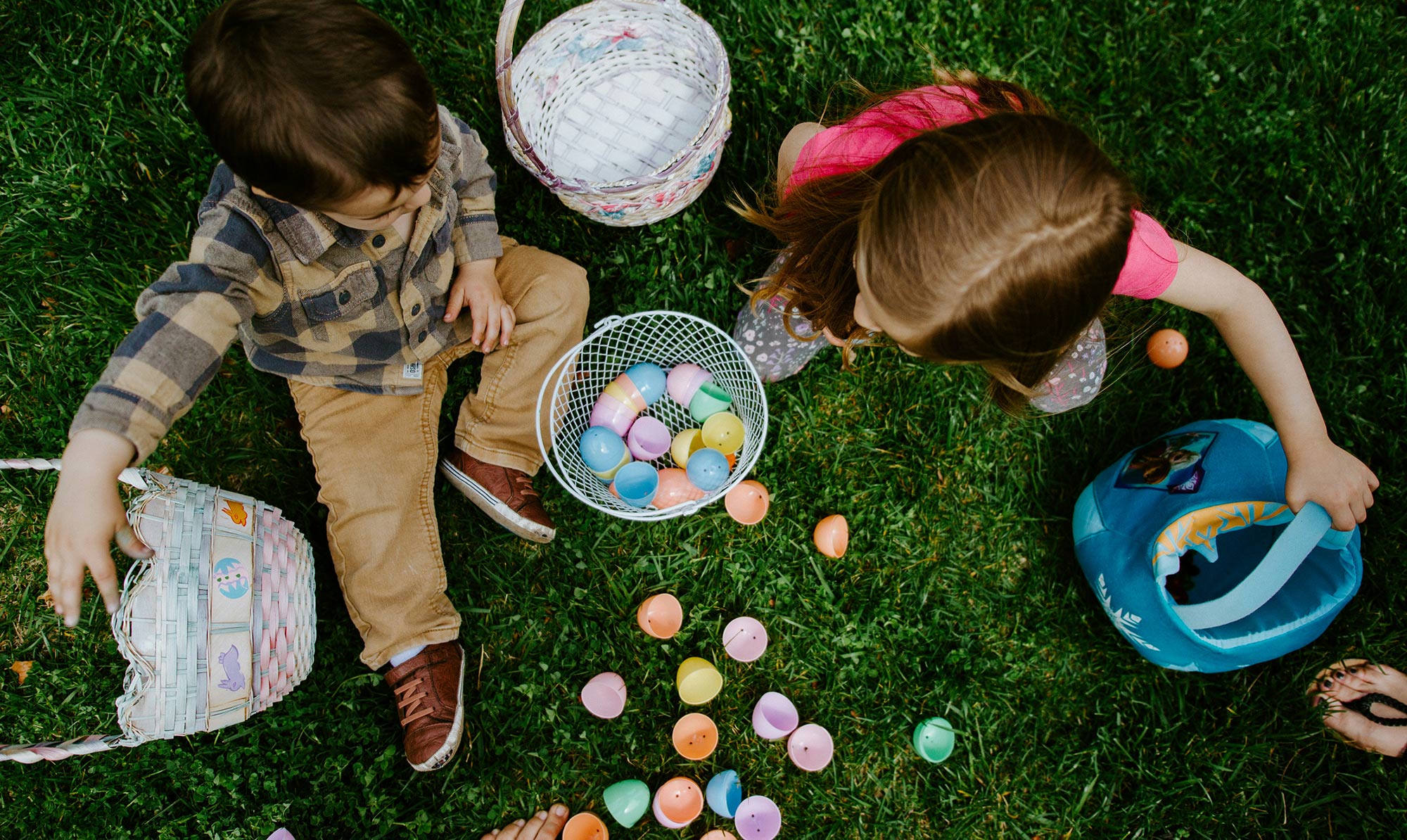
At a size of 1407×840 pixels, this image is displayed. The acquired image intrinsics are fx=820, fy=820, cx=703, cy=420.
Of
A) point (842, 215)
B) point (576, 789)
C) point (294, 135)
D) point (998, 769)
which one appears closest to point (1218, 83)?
point (842, 215)

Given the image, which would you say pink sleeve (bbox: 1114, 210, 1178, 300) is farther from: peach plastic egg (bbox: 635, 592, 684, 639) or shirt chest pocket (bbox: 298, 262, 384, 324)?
shirt chest pocket (bbox: 298, 262, 384, 324)

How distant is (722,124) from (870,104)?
1.17 ft

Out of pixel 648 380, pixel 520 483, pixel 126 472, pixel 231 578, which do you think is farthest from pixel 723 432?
pixel 126 472

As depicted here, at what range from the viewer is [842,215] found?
169 centimetres

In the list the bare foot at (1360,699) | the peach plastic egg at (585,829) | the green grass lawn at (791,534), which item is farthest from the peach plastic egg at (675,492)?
the bare foot at (1360,699)

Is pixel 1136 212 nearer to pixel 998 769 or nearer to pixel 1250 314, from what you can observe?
pixel 1250 314

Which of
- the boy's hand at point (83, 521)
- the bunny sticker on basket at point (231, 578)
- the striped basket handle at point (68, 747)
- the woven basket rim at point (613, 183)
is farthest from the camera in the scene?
the woven basket rim at point (613, 183)

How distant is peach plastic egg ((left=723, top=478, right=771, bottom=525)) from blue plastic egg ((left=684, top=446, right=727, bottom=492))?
190 millimetres

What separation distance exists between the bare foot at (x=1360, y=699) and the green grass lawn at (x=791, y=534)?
0.15 feet

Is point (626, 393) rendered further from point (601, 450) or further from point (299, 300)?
point (299, 300)

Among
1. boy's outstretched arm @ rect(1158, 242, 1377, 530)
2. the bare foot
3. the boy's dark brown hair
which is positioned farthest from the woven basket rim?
the bare foot

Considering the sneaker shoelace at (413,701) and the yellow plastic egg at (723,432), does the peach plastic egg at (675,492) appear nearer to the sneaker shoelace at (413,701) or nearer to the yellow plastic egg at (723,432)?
the yellow plastic egg at (723,432)

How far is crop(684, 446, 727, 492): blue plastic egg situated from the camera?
1.93 m

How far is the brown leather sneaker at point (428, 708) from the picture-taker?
1960 millimetres
